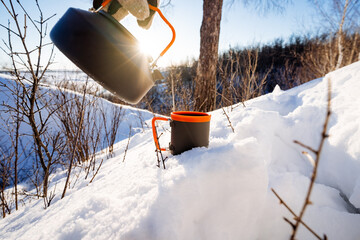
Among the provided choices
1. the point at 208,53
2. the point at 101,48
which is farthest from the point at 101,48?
the point at 208,53

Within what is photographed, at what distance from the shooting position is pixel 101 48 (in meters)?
0.70

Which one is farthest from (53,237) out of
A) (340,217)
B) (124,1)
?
(340,217)

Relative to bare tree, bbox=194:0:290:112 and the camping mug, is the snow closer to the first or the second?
the camping mug

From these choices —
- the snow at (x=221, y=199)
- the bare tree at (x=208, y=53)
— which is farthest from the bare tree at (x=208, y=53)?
the snow at (x=221, y=199)

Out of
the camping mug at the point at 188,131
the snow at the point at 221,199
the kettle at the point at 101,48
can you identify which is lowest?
the snow at the point at 221,199

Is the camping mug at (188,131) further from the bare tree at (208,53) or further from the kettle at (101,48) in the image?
the bare tree at (208,53)

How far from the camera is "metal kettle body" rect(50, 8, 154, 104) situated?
2.21 feet

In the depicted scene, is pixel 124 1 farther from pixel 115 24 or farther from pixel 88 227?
pixel 88 227

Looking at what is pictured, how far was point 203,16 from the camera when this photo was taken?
3.16 metres

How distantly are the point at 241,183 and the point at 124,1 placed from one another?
3.23 ft

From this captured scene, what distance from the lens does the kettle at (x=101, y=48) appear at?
67 cm

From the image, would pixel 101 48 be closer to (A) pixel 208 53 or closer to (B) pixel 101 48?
(B) pixel 101 48

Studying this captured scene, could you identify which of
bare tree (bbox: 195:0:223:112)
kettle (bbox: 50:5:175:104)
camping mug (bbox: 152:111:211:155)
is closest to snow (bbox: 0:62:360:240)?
camping mug (bbox: 152:111:211:155)

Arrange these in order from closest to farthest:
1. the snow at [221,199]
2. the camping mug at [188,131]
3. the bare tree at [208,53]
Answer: the snow at [221,199] → the camping mug at [188,131] → the bare tree at [208,53]
